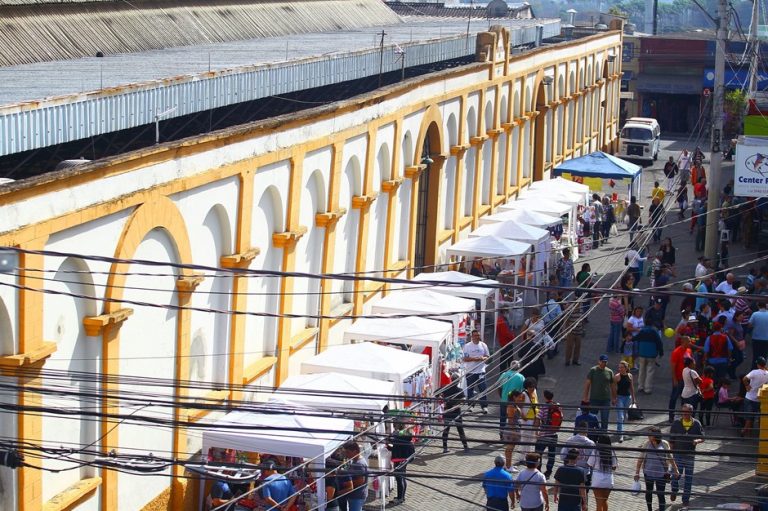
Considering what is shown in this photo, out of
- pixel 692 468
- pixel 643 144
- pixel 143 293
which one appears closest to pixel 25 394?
pixel 143 293

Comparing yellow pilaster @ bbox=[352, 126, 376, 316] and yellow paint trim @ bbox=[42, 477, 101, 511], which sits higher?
yellow pilaster @ bbox=[352, 126, 376, 316]

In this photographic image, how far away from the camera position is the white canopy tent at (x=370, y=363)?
1803 centimetres

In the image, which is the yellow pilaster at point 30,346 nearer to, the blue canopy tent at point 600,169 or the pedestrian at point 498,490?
the pedestrian at point 498,490

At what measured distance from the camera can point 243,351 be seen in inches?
718

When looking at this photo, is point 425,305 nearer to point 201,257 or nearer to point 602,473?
point 201,257

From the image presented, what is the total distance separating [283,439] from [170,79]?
571 cm

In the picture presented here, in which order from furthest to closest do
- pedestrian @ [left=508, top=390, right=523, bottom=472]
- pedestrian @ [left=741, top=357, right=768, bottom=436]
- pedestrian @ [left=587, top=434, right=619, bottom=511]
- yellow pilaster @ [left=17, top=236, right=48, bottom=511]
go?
1. pedestrian @ [left=741, top=357, right=768, bottom=436]
2. pedestrian @ [left=508, top=390, right=523, bottom=472]
3. pedestrian @ [left=587, top=434, right=619, bottom=511]
4. yellow pilaster @ [left=17, top=236, right=48, bottom=511]

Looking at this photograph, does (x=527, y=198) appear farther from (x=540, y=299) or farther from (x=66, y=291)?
(x=66, y=291)

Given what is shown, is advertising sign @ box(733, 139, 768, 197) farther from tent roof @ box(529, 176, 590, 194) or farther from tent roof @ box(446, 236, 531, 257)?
tent roof @ box(529, 176, 590, 194)

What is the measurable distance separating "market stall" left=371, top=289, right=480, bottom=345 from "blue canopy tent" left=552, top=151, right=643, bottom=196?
13.9 meters

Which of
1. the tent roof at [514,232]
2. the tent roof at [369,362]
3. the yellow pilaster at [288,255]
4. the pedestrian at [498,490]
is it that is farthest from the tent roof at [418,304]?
the pedestrian at [498,490]

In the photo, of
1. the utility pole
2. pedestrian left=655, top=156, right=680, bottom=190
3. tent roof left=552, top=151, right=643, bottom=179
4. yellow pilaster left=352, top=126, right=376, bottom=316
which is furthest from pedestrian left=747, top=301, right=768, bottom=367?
pedestrian left=655, top=156, right=680, bottom=190

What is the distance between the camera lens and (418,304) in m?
21.7

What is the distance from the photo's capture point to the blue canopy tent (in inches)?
1396
